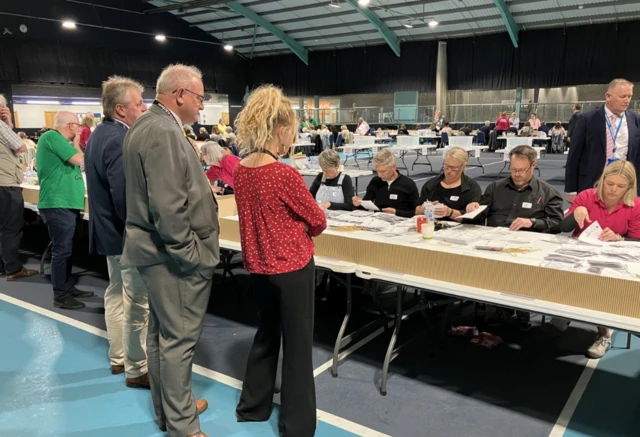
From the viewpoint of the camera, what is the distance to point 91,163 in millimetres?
2377

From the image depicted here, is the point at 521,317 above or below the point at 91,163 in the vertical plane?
below

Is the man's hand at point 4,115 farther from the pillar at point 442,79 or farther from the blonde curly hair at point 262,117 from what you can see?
the pillar at point 442,79

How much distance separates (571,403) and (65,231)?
3.32 meters

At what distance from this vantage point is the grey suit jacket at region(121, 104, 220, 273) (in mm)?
1671

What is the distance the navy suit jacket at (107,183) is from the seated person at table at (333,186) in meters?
1.68

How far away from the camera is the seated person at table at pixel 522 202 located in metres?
2.96

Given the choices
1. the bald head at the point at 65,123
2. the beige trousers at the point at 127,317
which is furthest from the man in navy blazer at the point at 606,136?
the bald head at the point at 65,123

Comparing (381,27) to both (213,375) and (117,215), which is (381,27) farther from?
(213,375)

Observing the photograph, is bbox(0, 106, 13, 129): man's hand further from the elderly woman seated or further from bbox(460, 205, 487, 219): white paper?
bbox(460, 205, 487, 219): white paper

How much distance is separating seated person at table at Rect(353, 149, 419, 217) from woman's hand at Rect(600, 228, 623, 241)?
1.31 meters

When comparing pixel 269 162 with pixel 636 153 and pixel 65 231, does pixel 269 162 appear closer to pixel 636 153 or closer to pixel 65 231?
pixel 65 231

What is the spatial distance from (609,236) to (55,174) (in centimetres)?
346

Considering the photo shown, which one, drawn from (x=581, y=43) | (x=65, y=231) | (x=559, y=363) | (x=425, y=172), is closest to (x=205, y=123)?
(x=425, y=172)

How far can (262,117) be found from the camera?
1.75 metres
